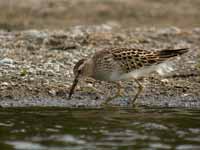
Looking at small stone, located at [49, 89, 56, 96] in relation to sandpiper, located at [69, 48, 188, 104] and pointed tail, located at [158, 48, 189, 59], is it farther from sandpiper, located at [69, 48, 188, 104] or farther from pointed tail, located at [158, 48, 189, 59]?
pointed tail, located at [158, 48, 189, 59]

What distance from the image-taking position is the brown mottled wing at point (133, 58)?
12688 mm

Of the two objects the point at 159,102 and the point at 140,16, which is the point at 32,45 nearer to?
the point at 159,102

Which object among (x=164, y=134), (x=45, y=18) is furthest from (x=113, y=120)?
(x=45, y=18)

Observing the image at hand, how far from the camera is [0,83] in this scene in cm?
1330

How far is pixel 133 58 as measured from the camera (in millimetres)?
12727

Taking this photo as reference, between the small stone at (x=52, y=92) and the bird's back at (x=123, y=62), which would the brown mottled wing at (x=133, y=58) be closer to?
the bird's back at (x=123, y=62)

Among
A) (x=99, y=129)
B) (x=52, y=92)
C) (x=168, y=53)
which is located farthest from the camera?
(x=52, y=92)

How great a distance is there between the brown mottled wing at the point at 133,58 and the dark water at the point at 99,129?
0.80 meters

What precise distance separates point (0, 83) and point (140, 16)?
896cm

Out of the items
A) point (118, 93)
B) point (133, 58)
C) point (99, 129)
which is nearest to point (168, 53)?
point (133, 58)

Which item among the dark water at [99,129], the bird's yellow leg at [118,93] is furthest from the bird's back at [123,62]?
the dark water at [99,129]

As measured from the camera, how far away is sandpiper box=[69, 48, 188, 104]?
12688mm

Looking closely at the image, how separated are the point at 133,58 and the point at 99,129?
2.26 m

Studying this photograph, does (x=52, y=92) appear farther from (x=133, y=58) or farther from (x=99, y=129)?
(x=99, y=129)
